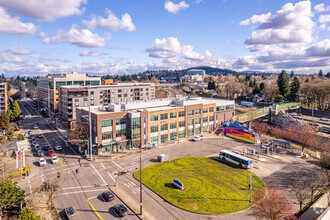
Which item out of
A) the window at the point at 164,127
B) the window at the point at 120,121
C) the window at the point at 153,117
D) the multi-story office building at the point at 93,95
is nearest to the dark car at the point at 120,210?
the window at the point at 120,121

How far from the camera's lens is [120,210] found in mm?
32594

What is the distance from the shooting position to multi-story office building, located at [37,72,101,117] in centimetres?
11556

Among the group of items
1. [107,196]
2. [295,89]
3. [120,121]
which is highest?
[295,89]

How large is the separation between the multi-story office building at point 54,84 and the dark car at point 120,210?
88.8 m

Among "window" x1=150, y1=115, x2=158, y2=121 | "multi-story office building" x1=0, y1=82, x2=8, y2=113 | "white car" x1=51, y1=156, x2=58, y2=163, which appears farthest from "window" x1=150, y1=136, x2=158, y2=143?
"multi-story office building" x1=0, y1=82, x2=8, y2=113

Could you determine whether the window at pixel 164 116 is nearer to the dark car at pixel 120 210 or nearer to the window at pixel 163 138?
the window at pixel 163 138

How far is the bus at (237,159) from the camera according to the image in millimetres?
49647

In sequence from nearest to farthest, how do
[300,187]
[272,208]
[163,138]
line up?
[272,208], [300,187], [163,138]

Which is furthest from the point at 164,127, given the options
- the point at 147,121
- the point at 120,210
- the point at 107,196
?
the point at 120,210

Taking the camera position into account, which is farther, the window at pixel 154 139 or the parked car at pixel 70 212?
the window at pixel 154 139

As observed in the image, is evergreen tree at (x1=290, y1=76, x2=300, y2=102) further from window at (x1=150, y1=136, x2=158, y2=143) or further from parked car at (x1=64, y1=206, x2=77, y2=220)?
parked car at (x1=64, y1=206, x2=77, y2=220)

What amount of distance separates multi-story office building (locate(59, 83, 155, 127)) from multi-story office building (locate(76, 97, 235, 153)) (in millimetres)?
30353

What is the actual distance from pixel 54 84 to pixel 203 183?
102 metres

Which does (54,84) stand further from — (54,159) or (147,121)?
(147,121)
